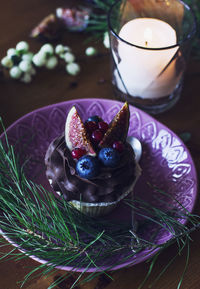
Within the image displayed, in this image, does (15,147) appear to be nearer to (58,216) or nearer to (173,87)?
(58,216)

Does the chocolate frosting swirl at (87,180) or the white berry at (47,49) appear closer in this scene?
the chocolate frosting swirl at (87,180)

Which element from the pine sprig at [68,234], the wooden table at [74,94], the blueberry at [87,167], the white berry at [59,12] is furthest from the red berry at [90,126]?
the white berry at [59,12]

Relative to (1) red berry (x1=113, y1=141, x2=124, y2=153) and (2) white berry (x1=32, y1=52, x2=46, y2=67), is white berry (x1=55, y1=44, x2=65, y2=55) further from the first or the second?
(1) red berry (x1=113, y1=141, x2=124, y2=153)

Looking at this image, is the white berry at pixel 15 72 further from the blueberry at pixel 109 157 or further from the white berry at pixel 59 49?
the blueberry at pixel 109 157

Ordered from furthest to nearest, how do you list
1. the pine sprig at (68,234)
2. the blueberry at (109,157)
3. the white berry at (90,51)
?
the white berry at (90,51)
the blueberry at (109,157)
the pine sprig at (68,234)

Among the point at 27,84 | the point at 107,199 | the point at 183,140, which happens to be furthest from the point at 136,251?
the point at 27,84

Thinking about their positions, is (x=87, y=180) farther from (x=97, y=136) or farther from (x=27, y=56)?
(x=27, y=56)

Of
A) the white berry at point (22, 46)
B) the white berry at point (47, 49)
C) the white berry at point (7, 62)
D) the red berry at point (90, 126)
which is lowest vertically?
the red berry at point (90, 126)
